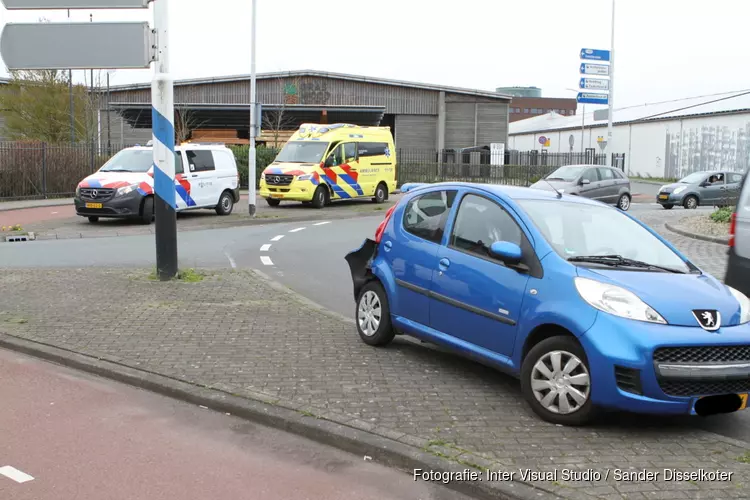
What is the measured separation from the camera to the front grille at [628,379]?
4.77m

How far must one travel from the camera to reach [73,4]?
949 cm

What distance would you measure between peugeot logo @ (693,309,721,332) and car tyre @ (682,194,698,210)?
2531 centimetres

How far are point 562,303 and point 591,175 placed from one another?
837 inches

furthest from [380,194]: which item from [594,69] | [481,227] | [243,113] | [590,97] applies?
[243,113]

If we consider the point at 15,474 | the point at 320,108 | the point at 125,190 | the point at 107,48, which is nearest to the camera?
the point at 15,474

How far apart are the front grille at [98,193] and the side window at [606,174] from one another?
1558cm

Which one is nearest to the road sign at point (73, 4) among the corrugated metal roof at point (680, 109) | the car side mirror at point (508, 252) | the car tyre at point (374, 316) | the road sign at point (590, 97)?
the car tyre at point (374, 316)

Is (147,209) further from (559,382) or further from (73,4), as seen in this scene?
(559,382)

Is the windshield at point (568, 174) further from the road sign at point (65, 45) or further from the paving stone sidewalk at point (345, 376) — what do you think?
the road sign at point (65, 45)

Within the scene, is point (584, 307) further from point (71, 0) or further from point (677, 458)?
point (71, 0)

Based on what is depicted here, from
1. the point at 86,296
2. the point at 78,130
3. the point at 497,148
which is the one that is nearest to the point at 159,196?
the point at 86,296

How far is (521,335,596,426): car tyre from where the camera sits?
4980mm

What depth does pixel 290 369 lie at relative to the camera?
6.26m

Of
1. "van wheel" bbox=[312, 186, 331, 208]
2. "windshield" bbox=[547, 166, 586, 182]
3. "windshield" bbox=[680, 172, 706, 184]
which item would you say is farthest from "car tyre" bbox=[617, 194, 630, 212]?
"van wheel" bbox=[312, 186, 331, 208]
